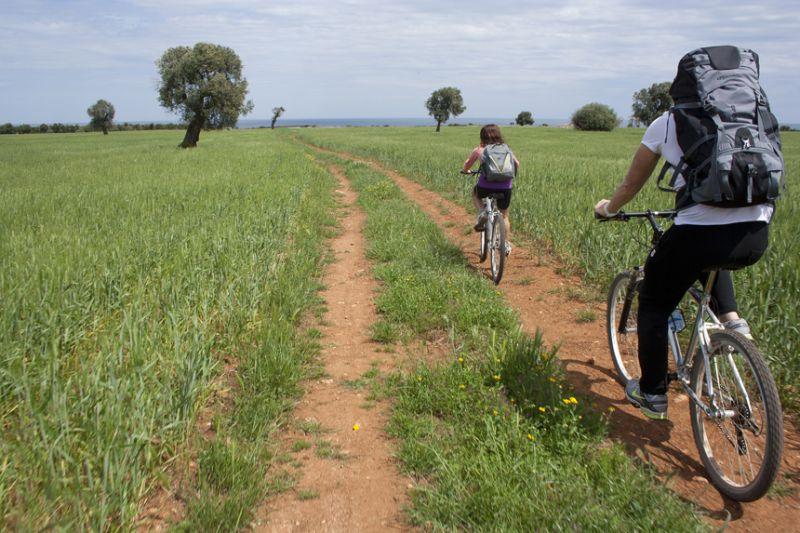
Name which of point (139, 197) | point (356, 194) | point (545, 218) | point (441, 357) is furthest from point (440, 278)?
point (356, 194)

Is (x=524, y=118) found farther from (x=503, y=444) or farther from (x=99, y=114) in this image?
(x=503, y=444)

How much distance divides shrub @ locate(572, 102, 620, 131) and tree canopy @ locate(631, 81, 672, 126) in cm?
820

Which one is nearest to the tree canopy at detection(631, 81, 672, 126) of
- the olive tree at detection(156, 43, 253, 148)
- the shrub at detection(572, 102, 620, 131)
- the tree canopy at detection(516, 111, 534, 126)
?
the shrub at detection(572, 102, 620, 131)

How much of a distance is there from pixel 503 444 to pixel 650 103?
95201mm

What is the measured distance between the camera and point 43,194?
10.5 meters

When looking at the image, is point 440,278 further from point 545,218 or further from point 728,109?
point 728,109

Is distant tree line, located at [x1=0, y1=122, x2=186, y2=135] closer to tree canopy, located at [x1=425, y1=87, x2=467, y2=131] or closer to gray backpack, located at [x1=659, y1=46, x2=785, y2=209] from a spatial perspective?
tree canopy, located at [x1=425, y1=87, x2=467, y2=131]

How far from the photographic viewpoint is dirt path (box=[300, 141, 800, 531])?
2607 millimetres

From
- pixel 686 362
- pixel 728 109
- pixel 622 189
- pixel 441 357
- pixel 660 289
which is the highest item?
pixel 728 109

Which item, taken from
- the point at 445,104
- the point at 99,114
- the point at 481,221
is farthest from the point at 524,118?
the point at 481,221

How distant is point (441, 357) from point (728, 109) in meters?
2.83

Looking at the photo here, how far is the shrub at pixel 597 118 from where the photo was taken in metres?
77.2

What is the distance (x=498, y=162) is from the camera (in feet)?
21.7

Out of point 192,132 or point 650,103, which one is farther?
point 650,103
